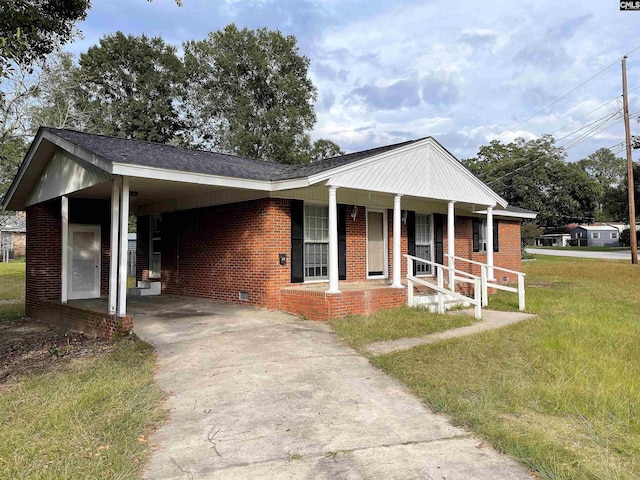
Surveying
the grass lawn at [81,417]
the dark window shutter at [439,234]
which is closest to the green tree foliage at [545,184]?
the dark window shutter at [439,234]

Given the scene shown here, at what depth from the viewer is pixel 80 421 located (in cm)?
396

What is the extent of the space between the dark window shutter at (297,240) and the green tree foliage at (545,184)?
41425mm

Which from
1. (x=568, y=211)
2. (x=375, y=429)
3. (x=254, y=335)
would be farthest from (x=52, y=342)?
(x=568, y=211)

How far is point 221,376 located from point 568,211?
4957 cm

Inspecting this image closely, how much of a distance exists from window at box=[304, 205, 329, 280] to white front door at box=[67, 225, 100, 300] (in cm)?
572

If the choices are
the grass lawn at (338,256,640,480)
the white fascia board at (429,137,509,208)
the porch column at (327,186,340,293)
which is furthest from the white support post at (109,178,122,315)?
the white fascia board at (429,137,509,208)

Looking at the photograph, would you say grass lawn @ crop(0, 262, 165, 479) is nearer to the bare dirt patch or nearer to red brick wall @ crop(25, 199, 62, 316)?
the bare dirt patch

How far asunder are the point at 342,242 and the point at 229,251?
8.79 ft

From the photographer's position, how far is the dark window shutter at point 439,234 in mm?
13758

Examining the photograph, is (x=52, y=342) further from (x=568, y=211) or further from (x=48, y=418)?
(x=568, y=211)

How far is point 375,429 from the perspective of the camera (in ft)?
12.7

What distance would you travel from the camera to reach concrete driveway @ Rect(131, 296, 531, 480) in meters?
3.21

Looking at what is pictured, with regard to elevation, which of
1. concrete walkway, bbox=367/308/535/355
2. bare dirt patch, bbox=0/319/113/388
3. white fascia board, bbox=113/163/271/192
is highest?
white fascia board, bbox=113/163/271/192

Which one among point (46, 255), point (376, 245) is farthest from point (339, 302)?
point (46, 255)
